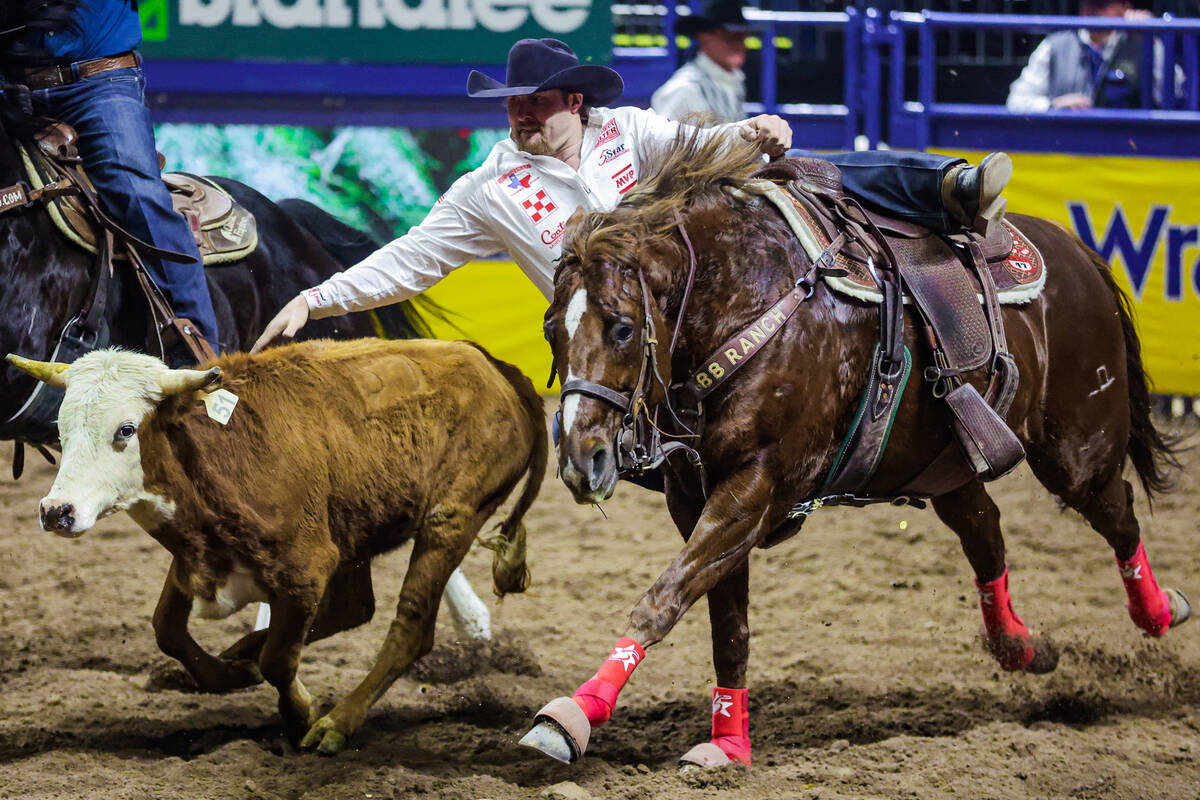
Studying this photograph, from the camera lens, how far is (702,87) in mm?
7504

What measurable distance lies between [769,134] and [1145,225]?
5.15 m

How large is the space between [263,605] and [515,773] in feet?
4.39

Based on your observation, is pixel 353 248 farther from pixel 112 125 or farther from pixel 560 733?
pixel 560 733

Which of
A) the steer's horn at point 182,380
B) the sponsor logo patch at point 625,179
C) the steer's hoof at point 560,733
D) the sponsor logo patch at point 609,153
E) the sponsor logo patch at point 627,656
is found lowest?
the steer's hoof at point 560,733

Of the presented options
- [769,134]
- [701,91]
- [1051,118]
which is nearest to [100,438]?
[769,134]

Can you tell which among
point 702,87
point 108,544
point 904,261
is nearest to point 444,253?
point 904,261

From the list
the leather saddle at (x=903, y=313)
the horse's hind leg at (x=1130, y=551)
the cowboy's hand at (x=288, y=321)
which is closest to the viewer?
the leather saddle at (x=903, y=313)

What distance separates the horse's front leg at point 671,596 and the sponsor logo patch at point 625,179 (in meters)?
→ 1.00

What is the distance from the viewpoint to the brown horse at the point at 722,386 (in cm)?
304

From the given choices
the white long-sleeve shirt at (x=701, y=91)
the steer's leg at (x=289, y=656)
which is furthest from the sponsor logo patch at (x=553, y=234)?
the white long-sleeve shirt at (x=701, y=91)

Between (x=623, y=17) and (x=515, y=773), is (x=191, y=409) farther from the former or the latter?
(x=623, y=17)

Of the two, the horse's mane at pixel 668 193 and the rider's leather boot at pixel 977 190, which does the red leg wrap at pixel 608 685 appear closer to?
the horse's mane at pixel 668 193

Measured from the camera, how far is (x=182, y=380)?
129 inches

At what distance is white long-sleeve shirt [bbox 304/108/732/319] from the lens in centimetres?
374
